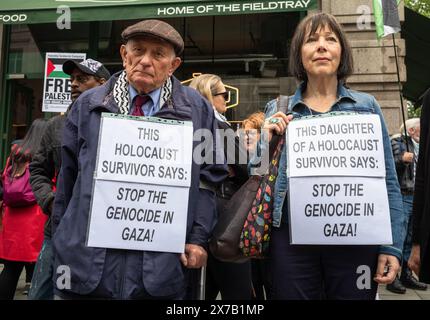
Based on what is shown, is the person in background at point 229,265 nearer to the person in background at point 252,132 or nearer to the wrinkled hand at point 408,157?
the person in background at point 252,132

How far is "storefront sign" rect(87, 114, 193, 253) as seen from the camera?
1890 mm

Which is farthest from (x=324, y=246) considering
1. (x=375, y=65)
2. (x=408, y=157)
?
(x=375, y=65)

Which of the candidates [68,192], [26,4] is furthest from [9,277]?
[26,4]

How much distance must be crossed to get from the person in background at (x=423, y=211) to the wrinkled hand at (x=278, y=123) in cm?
Result: 74

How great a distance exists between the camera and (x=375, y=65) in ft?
21.5

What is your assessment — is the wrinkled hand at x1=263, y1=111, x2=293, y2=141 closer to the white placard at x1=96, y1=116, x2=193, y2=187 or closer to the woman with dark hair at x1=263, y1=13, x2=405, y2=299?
the woman with dark hair at x1=263, y1=13, x2=405, y2=299

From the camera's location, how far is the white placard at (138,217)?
188 centimetres

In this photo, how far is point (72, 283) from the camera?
1844 mm

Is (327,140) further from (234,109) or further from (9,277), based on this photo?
(234,109)

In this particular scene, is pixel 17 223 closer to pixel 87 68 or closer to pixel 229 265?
pixel 87 68

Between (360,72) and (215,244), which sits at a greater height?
(360,72)

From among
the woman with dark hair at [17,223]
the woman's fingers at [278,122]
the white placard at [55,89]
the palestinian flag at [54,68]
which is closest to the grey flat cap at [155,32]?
the woman's fingers at [278,122]

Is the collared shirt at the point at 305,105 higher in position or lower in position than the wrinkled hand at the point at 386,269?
higher
